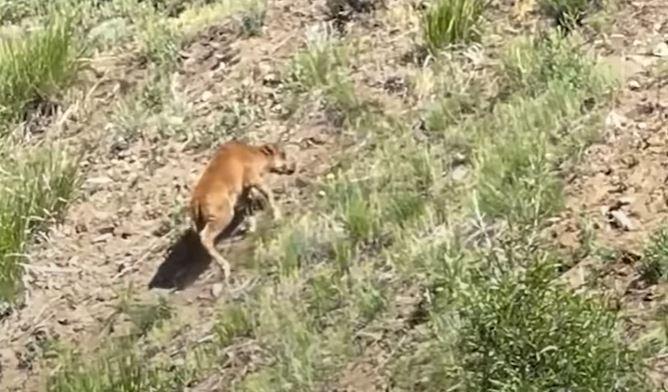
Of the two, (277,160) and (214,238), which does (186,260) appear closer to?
(214,238)

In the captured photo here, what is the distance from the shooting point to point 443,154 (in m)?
8.56

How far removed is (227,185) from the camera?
8727 mm

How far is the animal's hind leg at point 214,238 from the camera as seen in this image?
8479mm

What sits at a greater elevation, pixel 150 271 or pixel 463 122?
pixel 463 122

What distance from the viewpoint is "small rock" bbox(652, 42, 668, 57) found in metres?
8.62

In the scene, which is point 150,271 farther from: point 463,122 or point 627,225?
point 627,225

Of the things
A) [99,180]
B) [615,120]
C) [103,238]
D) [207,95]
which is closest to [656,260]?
[615,120]

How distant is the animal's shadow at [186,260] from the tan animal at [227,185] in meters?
0.11

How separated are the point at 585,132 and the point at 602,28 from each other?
1.24 m

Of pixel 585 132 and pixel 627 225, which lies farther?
pixel 585 132

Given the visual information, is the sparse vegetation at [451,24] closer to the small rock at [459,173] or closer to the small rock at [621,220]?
the small rock at [459,173]

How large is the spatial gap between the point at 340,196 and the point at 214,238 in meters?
0.75

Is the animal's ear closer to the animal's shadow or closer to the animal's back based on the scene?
the animal's back

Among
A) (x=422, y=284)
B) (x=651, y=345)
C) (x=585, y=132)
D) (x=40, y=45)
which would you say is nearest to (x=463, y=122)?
(x=585, y=132)
